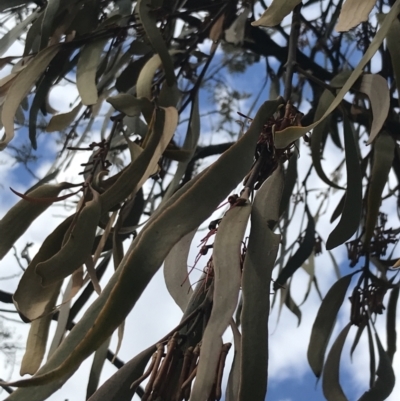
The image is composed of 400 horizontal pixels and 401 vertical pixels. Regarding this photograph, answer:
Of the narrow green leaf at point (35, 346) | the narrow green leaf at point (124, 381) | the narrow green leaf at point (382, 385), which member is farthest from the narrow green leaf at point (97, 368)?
the narrow green leaf at point (382, 385)

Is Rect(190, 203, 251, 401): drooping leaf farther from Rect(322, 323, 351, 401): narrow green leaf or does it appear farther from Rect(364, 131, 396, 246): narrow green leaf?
Rect(322, 323, 351, 401): narrow green leaf

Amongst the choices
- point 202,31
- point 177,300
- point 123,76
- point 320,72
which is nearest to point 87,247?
point 177,300

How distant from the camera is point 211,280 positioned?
407mm

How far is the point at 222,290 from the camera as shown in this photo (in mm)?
342

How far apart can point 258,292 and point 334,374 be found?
1.38ft

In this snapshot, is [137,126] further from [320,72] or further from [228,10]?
[320,72]

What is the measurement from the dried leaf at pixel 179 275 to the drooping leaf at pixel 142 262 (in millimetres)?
88

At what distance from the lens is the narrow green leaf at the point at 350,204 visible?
19.8 inches

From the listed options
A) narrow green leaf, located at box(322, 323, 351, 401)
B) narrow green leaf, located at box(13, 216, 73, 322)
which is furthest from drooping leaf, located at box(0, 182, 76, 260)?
narrow green leaf, located at box(322, 323, 351, 401)

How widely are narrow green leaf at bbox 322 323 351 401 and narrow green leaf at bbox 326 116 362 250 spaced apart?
0.73 feet

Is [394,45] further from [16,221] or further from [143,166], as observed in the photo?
[16,221]

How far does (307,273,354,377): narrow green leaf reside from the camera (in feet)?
2.37

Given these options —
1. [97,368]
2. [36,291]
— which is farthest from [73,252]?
[97,368]

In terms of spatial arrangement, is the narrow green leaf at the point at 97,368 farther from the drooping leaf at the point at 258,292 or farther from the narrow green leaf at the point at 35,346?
the drooping leaf at the point at 258,292
